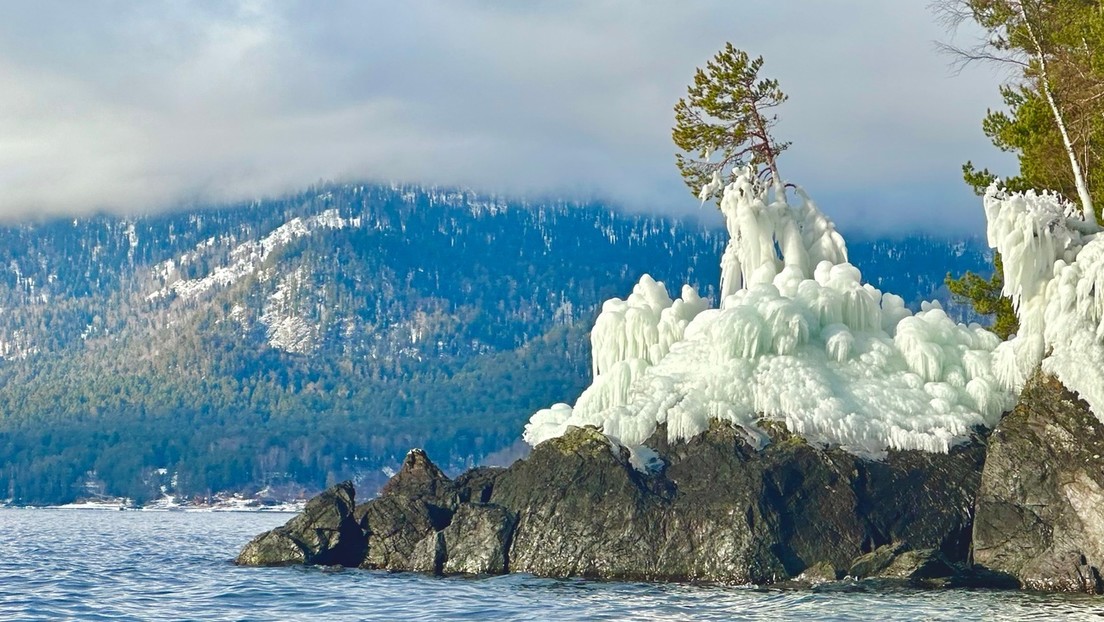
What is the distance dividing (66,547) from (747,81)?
51.9 meters

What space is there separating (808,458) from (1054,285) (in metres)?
10.2

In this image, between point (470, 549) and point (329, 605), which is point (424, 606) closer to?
point (329, 605)

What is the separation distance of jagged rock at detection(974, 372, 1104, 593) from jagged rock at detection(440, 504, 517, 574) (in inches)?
649

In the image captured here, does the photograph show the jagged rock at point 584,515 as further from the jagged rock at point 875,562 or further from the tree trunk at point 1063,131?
the tree trunk at point 1063,131

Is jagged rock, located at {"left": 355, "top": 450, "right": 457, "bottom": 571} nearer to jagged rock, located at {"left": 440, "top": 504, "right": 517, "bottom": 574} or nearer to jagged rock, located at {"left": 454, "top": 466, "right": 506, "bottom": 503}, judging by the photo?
jagged rock, located at {"left": 454, "top": 466, "right": 506, "bottom": 503}

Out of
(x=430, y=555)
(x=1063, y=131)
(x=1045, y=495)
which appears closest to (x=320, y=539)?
(x=430, y=555)

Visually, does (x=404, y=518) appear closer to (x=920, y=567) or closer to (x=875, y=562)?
(x=875, y=562)

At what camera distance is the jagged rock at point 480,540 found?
52.9 m

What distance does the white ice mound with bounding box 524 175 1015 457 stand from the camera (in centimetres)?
5222

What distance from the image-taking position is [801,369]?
53250 mm

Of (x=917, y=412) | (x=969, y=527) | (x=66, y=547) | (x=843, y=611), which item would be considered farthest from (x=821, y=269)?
(x=66, y=547)

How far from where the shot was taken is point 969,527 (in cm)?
5028

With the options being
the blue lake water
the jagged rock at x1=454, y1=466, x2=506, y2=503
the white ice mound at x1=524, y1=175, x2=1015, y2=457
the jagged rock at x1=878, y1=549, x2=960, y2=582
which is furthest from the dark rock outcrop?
the blue lake water

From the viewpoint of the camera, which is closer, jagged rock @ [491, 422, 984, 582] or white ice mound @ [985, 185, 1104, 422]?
white ice mound @ [985, 185, 1104, 422]
